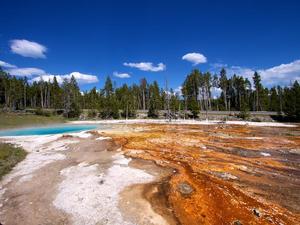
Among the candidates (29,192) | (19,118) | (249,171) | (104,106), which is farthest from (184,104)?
(29,192)

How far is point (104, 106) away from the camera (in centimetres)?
7075

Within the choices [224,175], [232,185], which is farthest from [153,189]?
[224,175]

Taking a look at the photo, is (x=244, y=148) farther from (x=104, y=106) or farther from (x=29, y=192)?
(x=104, y=106)

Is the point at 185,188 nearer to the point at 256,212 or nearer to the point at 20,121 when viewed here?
the point at 256,212

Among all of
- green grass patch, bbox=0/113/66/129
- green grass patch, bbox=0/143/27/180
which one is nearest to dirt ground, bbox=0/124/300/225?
green grass patch, bbox=0/143/27/180

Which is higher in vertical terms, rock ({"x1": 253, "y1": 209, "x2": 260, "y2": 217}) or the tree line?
the tree line

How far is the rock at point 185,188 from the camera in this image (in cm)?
962

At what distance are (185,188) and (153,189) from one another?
1.58 m

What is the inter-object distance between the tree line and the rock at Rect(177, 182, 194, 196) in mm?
50791

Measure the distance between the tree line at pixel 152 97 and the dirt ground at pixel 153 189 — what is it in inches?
1849

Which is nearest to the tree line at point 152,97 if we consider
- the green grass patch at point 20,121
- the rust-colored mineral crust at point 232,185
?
the green grass patch at point 20,121

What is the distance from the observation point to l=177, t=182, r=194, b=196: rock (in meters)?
9.62

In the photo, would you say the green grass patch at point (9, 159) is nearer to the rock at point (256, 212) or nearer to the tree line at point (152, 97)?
the rock at point (256, 212)

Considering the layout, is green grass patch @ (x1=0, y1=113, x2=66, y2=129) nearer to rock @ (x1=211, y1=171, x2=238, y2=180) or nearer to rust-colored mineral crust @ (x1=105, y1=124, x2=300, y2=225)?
rust-colored mineral crust @ (x1=105, y1=124, x2=300, y2=225)
